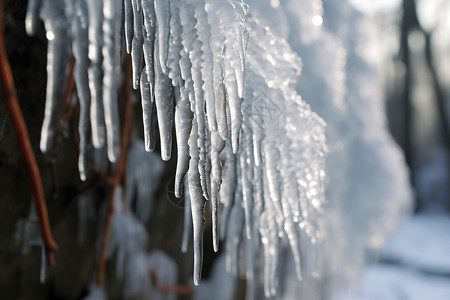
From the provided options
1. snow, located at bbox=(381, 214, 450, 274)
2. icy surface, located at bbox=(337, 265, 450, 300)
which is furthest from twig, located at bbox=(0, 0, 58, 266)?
snow, located at bbox=(381, 214, 450, 274)

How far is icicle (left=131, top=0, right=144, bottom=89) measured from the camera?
47 centimetres

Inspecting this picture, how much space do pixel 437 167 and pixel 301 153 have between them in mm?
8757

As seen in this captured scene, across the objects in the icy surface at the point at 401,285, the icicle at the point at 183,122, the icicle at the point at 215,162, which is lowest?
the icy surface at the point at 401,285

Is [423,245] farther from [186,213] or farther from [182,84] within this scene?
[182,84]

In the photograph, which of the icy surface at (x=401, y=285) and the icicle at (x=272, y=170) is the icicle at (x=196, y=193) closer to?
the icicle at (x=272, y=170)

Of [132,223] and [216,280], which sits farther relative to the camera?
[216,280]

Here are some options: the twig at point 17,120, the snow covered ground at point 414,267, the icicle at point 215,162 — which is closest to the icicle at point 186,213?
the icicle at point 215,162

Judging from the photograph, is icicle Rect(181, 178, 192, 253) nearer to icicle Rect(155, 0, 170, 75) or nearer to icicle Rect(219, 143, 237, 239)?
icicle Rect(219, 143, 237, 239)

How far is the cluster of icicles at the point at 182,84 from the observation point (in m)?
0.42

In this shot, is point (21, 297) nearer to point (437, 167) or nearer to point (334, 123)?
point (334, 123)

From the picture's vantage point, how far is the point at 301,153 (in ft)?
2.47

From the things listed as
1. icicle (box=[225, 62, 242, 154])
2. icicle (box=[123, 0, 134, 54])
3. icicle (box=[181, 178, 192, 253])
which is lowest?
icicle (box=[181, 178, 192, 253])

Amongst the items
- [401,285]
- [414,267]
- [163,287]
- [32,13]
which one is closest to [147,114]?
[32,13]

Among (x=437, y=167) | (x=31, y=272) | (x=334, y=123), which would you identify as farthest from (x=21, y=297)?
(x=437, y=167)
